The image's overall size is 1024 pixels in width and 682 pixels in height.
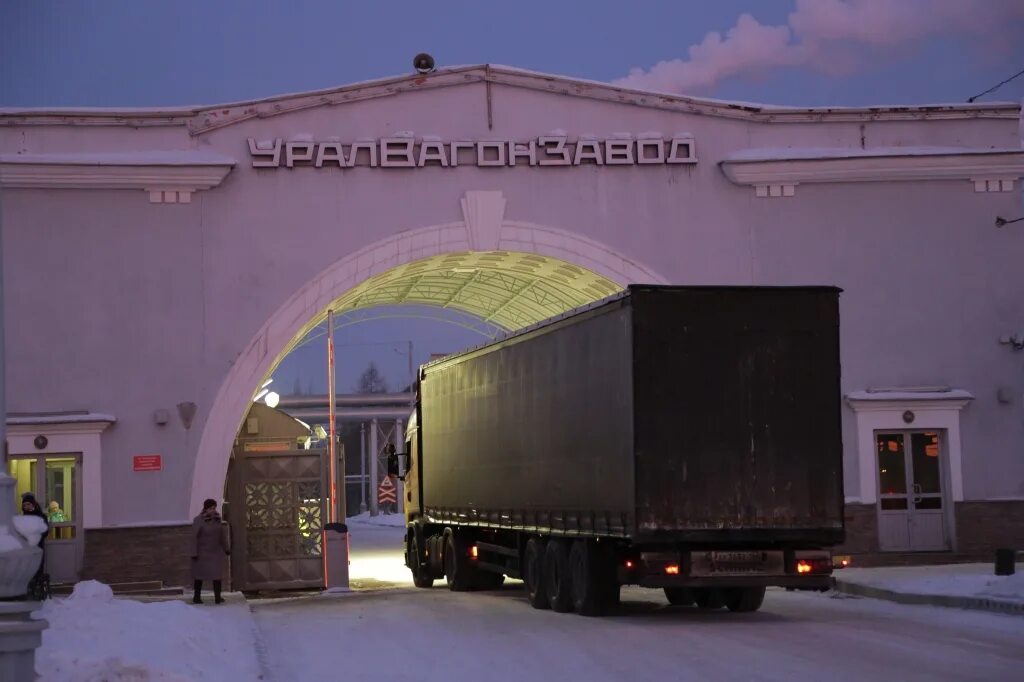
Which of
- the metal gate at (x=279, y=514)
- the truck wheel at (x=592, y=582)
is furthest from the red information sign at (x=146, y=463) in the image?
the truck wheel at (x=592, y=582)

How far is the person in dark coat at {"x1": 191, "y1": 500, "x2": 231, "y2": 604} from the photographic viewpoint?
24516 mm

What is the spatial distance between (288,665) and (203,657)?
2.89 feet

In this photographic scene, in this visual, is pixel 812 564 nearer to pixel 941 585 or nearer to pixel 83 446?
pixel 941 585

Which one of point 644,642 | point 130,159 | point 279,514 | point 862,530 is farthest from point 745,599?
point 130,159

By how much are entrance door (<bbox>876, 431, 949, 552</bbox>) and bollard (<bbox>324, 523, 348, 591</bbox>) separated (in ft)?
33.9

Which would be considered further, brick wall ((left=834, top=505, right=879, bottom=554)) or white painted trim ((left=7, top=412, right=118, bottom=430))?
brick wall ((left=834, top=505, right=879, bottom=554))

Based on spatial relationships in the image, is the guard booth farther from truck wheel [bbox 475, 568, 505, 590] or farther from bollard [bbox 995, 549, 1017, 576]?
bollard [bbox 995, 549, 1017, 576]

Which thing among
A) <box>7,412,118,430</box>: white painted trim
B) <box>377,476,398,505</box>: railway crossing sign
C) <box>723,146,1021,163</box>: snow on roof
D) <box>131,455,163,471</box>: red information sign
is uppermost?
<box>723,146,1021,163</box>: snow on roof

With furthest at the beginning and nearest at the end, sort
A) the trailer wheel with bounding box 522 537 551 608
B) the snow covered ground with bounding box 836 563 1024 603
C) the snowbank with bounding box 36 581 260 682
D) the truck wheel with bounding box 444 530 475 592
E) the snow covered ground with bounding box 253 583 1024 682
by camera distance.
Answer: the truck wheel with bounding box 444 530 475 592
the trailer wheel with bounding box 522 537 551 608
the snow covered ground with bounding box 836 563 1024 603
the snow covered ground with bounding box 253 583 1024 682
the snowbank with bounding box 36 581 260 682

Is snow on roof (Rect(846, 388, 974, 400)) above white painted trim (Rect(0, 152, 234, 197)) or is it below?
below

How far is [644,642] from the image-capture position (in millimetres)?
16047

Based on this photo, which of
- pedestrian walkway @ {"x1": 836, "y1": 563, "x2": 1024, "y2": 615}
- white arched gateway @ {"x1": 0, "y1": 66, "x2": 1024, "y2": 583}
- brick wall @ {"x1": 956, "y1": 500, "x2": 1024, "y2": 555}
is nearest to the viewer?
pedestrian walkway @ {"x1": 836, "y1": 563, "x2": 1024, "y2": 615}

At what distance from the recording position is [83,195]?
1110 inches

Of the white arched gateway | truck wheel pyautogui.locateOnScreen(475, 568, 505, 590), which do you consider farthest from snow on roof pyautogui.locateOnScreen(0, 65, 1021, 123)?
truck wheel pyautogui.locateOnScreen(475, 568, 505, 590)
